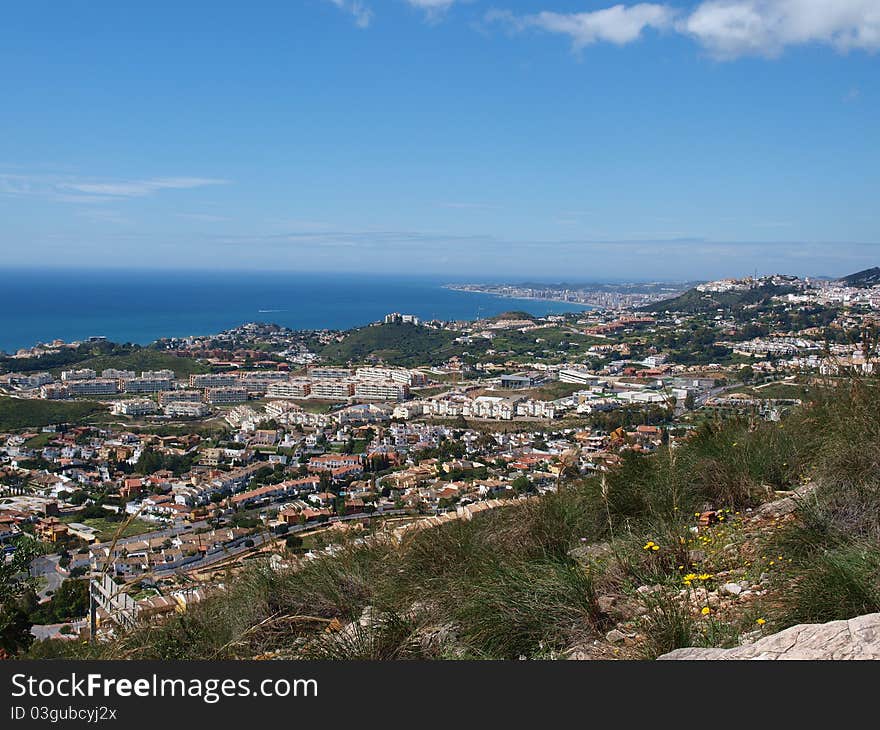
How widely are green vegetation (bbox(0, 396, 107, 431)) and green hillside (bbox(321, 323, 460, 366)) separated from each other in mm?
19442

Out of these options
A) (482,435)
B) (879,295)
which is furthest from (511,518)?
(879,295)

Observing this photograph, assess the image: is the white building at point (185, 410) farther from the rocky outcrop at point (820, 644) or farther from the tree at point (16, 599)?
the rocky outcrop at point (820, 644)

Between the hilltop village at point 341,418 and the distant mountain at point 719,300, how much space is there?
1.24 feet

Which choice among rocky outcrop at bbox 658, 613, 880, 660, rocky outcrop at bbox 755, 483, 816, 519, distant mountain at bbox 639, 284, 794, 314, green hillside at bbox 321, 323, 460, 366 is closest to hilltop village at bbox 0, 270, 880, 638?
green hillside at bbox 321, 323, 460, 366

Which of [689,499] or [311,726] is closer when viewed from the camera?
[311,726]

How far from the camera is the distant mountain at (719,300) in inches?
2133

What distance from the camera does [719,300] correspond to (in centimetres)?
5831

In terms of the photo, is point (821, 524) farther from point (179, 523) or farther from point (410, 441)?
point (410, 441)

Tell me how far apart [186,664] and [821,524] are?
7.21 ft

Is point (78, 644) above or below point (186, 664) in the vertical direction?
below

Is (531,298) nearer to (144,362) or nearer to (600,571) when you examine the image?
(144,362)

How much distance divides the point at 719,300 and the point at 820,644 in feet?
204

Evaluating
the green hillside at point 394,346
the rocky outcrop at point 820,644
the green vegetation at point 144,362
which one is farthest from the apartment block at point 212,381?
the rocky outcrop at point 820,644

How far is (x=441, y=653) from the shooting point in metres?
1.95
